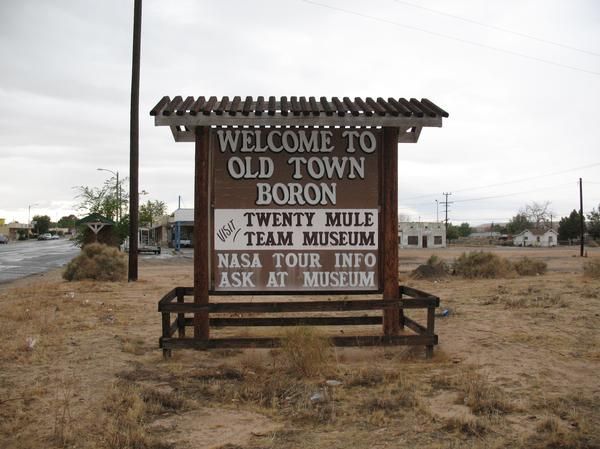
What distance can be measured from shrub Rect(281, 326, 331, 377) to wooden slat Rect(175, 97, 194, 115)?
3203mm

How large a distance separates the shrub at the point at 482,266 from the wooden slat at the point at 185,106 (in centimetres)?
1690

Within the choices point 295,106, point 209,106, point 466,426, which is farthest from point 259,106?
point 466,426

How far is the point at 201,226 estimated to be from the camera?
706cm

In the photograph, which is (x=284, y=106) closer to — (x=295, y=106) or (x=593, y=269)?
(x=295, y=106)

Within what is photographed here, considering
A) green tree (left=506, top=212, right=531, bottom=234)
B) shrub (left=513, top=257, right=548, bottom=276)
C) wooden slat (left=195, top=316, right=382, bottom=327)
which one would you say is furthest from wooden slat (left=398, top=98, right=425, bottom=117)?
green tree (left=506, top=212, right=531, bottom=234)

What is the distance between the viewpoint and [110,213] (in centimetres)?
3750

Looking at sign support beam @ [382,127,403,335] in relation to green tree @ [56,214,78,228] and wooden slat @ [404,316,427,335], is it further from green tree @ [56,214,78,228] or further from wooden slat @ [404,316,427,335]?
green tree @ [56,214,78,228]

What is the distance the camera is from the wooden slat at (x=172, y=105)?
669cm

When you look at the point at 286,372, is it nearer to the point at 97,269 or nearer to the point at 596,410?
the point at 596,410

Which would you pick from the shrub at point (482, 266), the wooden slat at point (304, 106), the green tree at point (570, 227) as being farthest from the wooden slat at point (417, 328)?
the green tree at point (570, 227)

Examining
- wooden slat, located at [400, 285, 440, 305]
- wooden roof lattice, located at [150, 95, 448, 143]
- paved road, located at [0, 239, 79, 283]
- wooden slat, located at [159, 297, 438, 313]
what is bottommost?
paved road, located at [0, 239, 79, 283]

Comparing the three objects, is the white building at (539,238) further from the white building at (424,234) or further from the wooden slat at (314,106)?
the wooden slat at (314,106)

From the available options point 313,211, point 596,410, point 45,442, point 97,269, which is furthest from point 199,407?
point 97,269

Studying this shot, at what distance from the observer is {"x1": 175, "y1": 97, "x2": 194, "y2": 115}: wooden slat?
22.1 feet
